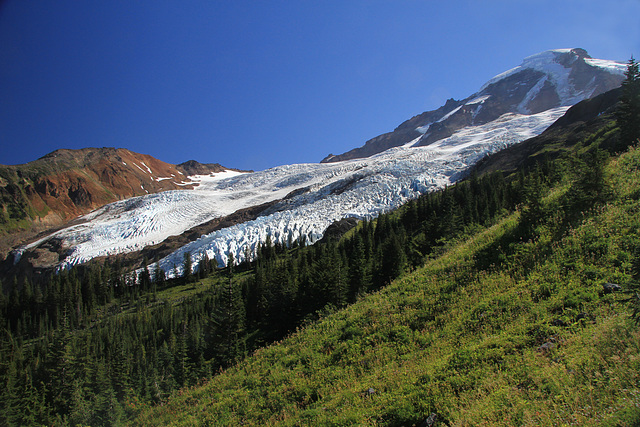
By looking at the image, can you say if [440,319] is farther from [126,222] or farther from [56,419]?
[126,222]

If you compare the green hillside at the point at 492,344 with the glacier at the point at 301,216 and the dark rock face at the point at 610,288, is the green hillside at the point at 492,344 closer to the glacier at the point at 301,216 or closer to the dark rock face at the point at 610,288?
the dark rock face at the point at 610,288

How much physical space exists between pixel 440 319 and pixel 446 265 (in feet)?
13.3

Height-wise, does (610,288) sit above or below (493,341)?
above

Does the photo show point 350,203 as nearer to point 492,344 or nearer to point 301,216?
point 301,216

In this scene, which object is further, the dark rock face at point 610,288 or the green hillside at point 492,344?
the dark rock face at point 610,288

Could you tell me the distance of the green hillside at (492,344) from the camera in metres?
5.80

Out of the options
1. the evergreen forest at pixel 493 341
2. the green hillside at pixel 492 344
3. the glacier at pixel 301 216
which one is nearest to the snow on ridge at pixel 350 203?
the glacier at pixel 301 216

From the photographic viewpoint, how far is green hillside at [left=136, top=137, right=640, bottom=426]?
19.0 ft

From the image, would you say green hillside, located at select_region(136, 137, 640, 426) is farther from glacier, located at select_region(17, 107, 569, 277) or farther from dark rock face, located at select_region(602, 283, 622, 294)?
glacier, located at select_region(17, 107, 569, 277)

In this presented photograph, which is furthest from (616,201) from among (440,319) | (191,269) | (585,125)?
(585,125)

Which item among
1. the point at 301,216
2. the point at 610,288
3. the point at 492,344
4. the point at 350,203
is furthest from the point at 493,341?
the point at 350,203

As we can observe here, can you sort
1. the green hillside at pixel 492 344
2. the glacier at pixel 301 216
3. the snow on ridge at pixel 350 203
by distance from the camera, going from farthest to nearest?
the glacier at pixel 301 216, the snow on ridge at pixel 350 203, the green hillside at pixel 492 344

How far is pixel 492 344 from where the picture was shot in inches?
318

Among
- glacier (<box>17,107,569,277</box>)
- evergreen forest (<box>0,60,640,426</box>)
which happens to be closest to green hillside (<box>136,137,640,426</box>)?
evergreen forest (<box>0,60,640,426</box>)
